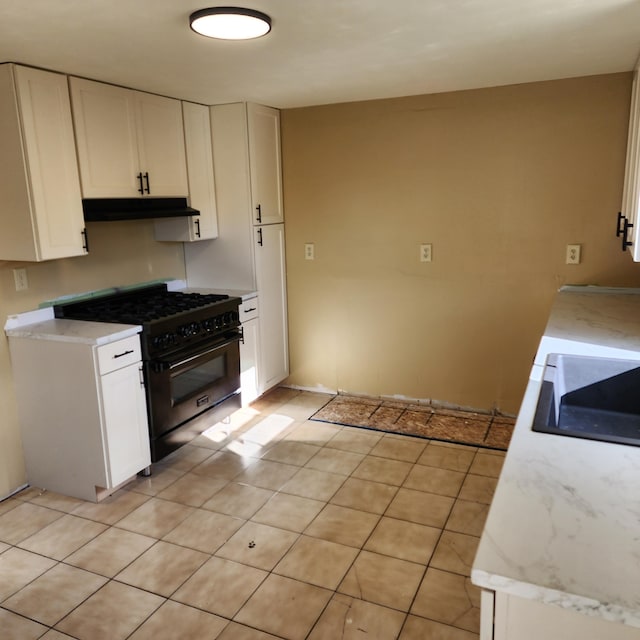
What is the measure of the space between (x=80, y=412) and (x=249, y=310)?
1415 millimetres

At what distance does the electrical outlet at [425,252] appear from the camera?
12.6ft

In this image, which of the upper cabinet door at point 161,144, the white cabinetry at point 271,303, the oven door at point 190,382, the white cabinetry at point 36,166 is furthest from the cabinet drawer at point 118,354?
the white cabinetry at point 271,303

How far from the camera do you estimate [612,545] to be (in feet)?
3.34

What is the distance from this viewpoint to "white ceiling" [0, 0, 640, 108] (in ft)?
6.51

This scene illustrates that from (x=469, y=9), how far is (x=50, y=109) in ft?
6.45

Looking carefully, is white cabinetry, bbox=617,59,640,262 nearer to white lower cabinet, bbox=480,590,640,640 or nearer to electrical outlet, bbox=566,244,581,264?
electrical outlet, bbox=566,244,581,264

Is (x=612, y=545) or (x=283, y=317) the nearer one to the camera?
(x=612, y=545)

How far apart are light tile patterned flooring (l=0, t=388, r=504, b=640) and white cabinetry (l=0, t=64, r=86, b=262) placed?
Answer: 1.36m

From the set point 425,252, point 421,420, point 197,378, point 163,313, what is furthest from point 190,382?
point 425,252

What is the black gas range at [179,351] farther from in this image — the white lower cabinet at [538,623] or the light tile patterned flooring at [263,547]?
the white lower cabinet at [538,623]

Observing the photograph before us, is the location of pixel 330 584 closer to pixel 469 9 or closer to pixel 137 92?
pixel 469 9

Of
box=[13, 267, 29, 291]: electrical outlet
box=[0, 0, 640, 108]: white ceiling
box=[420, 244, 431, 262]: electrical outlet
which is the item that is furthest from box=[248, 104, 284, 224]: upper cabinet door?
box=[13, 267, 29, 291]: electrical outlet

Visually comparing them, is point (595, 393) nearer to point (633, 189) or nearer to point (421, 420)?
point (633, 189)

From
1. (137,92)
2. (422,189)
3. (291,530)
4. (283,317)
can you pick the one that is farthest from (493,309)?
(137,92)
